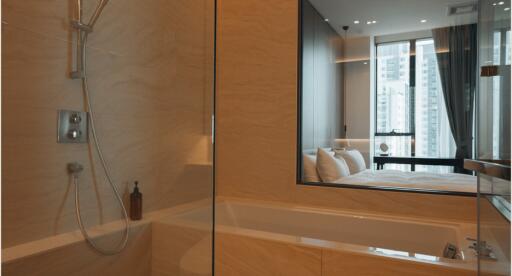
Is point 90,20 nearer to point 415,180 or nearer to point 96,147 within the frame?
point 96,147

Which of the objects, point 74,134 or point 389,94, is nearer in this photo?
point 74,134

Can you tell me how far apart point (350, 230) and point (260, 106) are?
3.76 feet

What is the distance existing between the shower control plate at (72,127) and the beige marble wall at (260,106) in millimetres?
1384

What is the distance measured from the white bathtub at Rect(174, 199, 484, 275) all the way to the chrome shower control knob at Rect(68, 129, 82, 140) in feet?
2.18

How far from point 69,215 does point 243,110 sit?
1.54 meters

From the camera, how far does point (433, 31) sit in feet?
7.22

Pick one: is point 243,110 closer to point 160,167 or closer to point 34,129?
point 160,167

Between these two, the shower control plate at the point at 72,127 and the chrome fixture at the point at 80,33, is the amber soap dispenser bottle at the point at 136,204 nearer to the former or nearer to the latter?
the shower control plate at the point at 72,127

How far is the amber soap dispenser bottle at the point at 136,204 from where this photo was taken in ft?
5.65

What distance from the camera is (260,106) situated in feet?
8.73

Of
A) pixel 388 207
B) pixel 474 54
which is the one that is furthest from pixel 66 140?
pixel 474 54

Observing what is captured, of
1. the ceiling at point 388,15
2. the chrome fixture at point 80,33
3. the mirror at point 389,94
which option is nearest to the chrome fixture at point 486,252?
the mirror at point 389,94

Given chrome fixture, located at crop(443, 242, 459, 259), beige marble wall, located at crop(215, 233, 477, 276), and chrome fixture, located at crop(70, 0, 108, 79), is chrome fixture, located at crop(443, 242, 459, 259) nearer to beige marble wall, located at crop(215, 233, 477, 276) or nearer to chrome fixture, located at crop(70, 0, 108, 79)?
beige marble wall, located at crop(215, 233, 477, 276)

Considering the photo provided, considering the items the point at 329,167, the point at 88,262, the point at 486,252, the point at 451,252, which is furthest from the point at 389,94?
the point at 88,262
